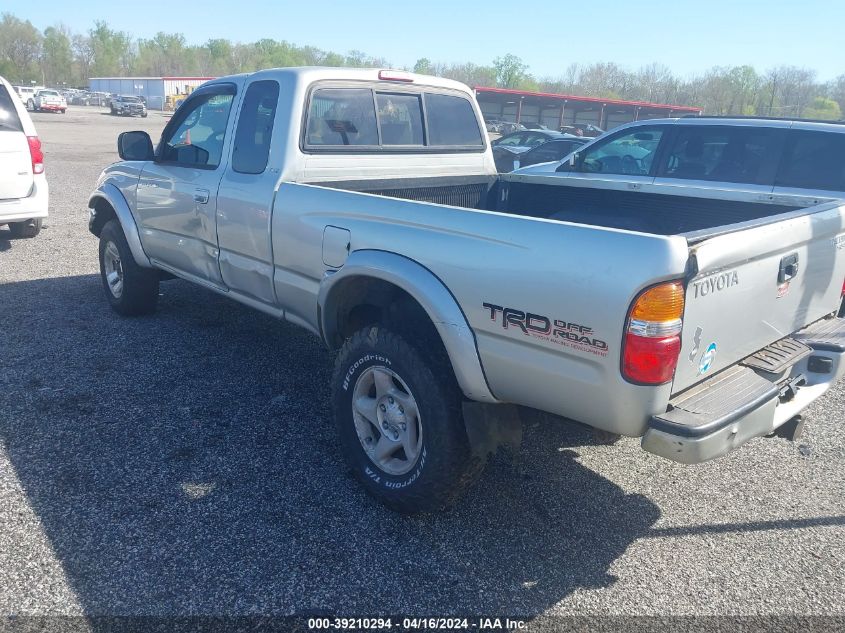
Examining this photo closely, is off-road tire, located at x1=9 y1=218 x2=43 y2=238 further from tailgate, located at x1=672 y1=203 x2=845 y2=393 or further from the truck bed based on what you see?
tailgate, located at x1=672 y1=203 x2=845 y2=393

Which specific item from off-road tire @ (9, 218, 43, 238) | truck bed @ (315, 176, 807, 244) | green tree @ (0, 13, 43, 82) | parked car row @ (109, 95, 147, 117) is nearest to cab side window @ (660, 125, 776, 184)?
truck bed @ (315, 176, 807, 244)

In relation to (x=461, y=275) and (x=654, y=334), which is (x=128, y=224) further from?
(x=654, y=334)

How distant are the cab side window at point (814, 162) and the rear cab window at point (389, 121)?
267cm

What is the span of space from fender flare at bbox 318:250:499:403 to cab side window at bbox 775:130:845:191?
4.22 metres

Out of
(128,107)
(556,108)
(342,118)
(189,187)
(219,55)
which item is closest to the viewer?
Result: (342,118)

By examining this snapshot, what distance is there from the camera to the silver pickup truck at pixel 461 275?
2336mm

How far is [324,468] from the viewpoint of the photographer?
3570 mm

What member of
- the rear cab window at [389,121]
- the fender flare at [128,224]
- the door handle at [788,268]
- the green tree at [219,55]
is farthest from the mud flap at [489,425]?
the green tree at [219,55]

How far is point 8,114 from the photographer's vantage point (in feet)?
25.5

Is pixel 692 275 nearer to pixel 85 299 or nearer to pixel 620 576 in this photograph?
pixel 620 576

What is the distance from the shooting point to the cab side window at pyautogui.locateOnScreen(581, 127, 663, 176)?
6863mm

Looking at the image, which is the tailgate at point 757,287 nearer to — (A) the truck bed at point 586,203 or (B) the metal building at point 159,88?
(A) the truck bed at point 586,203

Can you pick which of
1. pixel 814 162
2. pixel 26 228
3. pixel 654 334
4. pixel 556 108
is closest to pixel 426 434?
pixel 654 334

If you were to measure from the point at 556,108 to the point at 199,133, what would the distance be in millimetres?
54142
